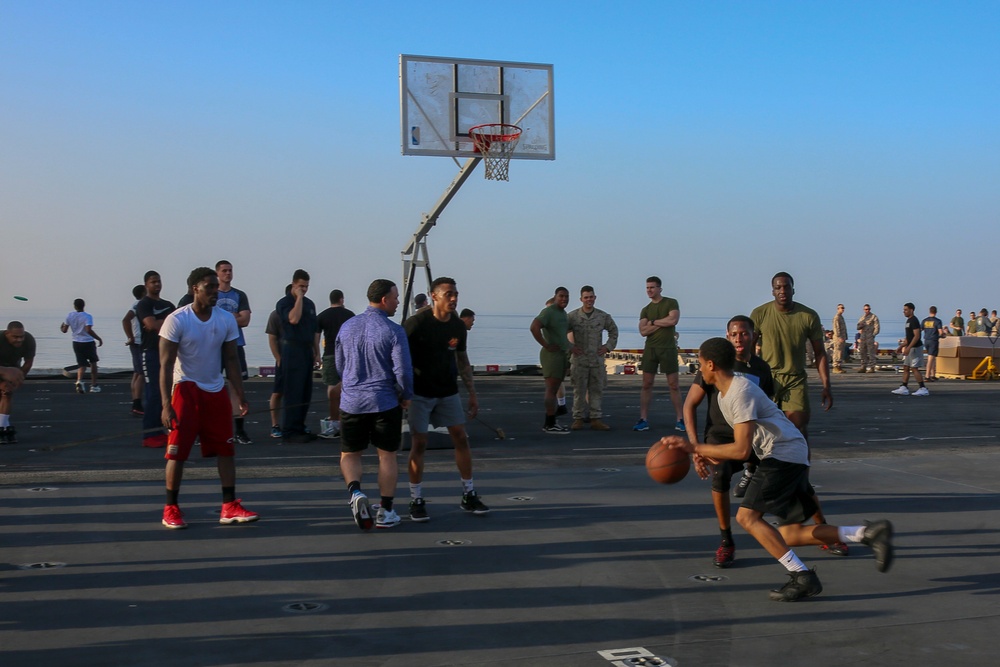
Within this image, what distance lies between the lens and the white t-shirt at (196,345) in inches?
277

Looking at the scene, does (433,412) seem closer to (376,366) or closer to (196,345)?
(376,366)

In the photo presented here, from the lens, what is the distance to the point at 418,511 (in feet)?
23.7

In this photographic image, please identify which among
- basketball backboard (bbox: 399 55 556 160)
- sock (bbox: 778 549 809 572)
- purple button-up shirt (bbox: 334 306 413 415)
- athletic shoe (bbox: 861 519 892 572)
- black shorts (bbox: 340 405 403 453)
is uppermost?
basketball backboard (bbox: 399 55 556 160)

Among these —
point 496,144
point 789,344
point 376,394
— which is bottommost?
point 376,394

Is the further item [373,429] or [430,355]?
[430,355]

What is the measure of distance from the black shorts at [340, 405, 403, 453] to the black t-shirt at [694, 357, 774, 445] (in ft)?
7.35

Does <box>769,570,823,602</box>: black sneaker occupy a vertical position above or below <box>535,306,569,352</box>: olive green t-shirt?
below

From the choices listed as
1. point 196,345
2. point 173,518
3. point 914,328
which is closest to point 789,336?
point 196,345

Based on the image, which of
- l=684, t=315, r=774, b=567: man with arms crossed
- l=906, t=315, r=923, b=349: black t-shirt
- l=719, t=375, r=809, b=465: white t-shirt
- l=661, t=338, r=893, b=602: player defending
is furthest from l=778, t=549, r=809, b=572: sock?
l=906, t=315, r=923, b=349: black t-shirt

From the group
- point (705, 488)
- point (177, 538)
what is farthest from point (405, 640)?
point (705, 488)

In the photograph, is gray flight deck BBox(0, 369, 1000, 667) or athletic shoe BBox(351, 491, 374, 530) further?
athletic shoe BBox(351, 491, 374, 530)

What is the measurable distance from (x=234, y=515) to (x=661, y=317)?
6938 millimetres

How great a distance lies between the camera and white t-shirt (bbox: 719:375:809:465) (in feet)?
17.0

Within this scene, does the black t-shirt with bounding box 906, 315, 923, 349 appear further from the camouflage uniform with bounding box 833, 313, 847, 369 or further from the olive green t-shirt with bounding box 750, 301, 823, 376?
the olive green t-shirt with bounding box 750, 301, 823, 376
